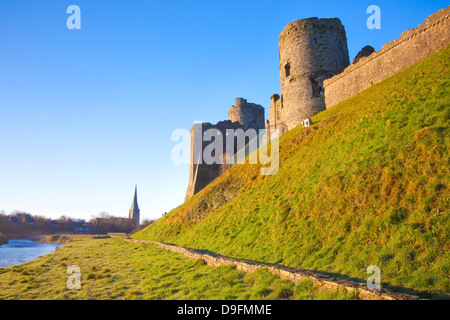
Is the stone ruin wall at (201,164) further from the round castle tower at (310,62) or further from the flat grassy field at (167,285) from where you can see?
the flat grassy field at (167,285)

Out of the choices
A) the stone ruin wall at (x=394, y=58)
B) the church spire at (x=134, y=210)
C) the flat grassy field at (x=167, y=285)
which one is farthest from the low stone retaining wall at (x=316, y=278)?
the church spire at (x=134, y=210)

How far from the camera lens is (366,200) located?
33.8 feet

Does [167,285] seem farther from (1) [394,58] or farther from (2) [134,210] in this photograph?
(2) [134,210]

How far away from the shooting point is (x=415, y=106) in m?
13.7

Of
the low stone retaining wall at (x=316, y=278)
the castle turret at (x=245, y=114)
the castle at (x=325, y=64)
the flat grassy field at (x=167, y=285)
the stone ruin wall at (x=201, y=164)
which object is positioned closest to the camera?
the low stone retaining wall at (x=316, y=278)

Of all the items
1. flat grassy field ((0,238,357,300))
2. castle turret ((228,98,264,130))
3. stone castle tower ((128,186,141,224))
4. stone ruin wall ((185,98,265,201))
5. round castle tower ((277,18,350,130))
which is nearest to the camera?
flat grassy field ((0,238,357,300))

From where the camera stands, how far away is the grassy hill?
7.52 m

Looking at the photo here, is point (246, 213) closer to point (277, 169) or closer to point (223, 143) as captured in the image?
point (277, 169)

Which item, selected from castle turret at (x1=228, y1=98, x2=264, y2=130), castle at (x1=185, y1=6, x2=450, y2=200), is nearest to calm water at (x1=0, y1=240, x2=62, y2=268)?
castle at (x1=185, y1=6, x2=450, y2=200)

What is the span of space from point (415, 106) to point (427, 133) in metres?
3.79

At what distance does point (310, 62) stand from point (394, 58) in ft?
36.3

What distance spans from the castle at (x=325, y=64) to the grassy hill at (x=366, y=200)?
12.8ft

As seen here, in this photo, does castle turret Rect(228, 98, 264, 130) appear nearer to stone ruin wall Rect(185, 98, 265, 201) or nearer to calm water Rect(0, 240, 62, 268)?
stone ruin wall Rect(185, 98, 265, 201)

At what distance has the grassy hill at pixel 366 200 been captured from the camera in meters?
7.52
